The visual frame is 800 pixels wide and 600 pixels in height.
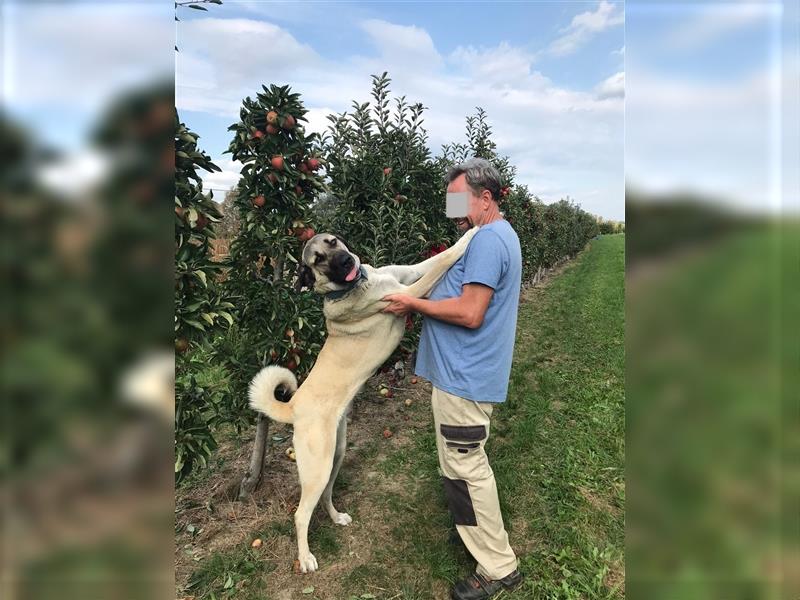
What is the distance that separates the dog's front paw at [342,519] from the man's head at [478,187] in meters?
2.46

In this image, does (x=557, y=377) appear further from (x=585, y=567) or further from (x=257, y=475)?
(x=257, y=475)

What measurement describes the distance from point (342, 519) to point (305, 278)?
75.8 inches

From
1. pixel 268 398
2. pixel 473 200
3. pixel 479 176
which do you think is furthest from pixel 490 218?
pixel 268 398

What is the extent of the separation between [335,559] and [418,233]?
3.55 m

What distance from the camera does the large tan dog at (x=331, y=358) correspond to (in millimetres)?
2928

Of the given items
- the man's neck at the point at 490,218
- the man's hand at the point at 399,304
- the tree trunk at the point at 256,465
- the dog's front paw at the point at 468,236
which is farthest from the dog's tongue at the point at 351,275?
the tree trunk at the point at 256,465

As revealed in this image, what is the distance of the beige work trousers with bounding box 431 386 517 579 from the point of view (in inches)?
104

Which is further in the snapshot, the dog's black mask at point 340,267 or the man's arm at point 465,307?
the dog's black mask at point 340,267

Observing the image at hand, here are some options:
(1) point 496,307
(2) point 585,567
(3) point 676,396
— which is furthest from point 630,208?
(2) point 585,567

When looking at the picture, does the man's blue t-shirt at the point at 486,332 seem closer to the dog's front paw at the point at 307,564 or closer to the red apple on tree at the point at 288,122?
the dog's front paw at the point at 307,564

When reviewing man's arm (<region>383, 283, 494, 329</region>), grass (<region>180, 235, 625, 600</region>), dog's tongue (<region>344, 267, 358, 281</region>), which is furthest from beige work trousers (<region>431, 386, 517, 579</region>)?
dog's tongue (<region>344, 267, 358, 281</region>)

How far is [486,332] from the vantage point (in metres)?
2.64

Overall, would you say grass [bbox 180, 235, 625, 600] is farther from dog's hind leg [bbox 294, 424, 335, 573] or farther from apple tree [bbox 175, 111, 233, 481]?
apple tree [bbox 175, 111, 233, 481]

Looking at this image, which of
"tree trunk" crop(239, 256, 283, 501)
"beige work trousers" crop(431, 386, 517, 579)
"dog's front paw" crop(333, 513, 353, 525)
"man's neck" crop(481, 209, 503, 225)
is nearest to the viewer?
"beige work trousers" crop(431, 386, 517, 579)
